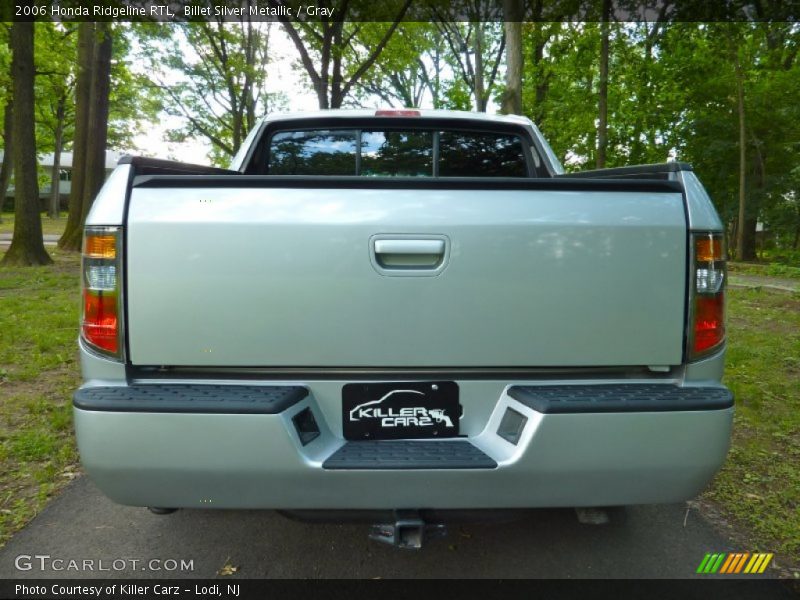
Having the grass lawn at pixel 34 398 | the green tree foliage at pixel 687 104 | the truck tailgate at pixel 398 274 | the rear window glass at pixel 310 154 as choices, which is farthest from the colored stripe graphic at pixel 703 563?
the green tree foliage at pixel 687 104

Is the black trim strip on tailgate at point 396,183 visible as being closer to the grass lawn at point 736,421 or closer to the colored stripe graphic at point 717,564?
the colored stripe graphic at point 717,564

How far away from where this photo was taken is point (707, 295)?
6.78ft

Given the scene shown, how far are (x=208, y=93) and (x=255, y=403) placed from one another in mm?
26226

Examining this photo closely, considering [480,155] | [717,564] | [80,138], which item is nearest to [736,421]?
[717,564]

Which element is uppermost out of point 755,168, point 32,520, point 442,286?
point 755,168

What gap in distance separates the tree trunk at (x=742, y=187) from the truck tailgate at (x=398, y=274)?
1774cm

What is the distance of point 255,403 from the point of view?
1.90 meters

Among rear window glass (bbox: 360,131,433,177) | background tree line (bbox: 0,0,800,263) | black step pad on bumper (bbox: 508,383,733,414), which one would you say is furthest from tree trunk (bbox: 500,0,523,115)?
black step pad on bumper (bbox: 508,383,733,414)

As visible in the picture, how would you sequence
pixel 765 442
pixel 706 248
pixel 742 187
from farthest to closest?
pixel 742 187 → pixel 765 442 → pixel 706 248

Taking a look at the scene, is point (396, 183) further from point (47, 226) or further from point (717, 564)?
point (47, 226)

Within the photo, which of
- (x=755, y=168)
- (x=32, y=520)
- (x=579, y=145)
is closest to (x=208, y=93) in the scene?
(x=579, y=145)

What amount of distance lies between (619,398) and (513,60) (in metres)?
10.8

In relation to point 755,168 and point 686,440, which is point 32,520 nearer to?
point 686,440

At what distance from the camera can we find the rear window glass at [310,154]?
378 cm
